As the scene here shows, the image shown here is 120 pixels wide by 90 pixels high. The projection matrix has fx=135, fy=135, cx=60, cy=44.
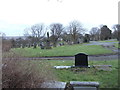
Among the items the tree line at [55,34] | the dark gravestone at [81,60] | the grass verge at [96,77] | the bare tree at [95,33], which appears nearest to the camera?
the grass verge at [96,77]

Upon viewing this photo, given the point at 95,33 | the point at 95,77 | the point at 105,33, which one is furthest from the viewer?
the point at 95,33

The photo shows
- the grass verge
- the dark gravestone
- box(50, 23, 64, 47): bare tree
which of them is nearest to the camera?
the grass verge

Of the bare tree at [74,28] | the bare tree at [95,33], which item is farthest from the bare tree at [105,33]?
the bare tree at [74,28]

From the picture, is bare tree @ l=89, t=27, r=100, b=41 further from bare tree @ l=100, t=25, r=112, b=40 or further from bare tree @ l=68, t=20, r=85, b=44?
bare tree @ l=68, t=20, r=85, b=44

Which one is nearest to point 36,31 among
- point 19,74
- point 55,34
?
point 55,34

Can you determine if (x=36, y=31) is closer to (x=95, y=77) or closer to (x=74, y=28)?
(x=74, y=28)

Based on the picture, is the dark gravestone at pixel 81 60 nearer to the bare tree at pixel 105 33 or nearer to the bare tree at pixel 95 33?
the bare tree at pixel 105 33

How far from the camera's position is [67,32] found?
120 feet

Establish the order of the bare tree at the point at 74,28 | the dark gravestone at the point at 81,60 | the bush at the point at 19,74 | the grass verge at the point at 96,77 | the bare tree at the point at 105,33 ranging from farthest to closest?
1. the bare tree at the point at 105,33
2. the bare tree at the point at 74,28
3. the dark gravestone at the point at 81,60
4. the grass verge at the point at 96,77
5. the bush at the point at 19,74

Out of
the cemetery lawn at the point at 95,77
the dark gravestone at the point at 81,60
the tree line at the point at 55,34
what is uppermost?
the tree line at the point at 55,34

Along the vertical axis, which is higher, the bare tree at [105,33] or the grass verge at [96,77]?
the bare tree at [105,33]

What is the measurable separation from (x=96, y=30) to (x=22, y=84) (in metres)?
46.1

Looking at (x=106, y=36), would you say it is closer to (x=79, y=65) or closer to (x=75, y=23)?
(x=75, y=23)

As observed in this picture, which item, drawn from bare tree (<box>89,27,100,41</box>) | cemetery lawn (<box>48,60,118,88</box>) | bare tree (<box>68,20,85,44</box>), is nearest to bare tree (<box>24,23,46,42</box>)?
bare tree (<box>68,20,85,44</box>)
